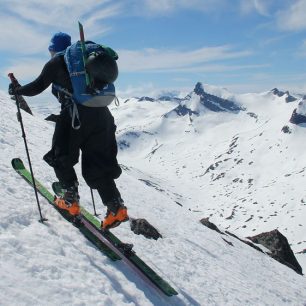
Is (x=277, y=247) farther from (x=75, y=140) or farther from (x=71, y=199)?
(x=75, y=140)

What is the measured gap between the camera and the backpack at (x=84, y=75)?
28.1 feet

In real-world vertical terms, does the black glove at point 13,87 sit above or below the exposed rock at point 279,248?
above

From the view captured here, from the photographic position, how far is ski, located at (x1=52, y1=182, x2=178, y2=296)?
913cm

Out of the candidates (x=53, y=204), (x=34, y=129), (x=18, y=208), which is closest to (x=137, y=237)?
(x=53, y=204)

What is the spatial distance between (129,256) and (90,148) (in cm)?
257

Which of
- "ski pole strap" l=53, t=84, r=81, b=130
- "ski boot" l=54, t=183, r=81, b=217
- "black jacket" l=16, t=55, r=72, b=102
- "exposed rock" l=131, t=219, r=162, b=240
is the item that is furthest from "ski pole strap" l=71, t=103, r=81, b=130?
"exposed rock" l=131, t=219, r=162, b=240

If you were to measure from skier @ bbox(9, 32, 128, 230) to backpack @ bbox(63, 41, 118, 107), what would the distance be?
0.85 feet

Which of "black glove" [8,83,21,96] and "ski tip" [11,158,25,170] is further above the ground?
"black glove" [8,83,21,96]

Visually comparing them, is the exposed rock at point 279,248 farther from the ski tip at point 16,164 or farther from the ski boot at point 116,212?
the ski boot at point 116,212

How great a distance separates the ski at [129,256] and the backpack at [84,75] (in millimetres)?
2519

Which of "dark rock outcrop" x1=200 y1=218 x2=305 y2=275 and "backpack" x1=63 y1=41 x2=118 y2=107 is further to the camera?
"dark rock outcrop" x1=200 y1=218 x2=305 y2=275

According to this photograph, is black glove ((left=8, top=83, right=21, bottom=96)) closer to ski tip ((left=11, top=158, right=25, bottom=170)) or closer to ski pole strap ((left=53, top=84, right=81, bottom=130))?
ski pole strap ((left=53, top=84, right=81, bottom=130))

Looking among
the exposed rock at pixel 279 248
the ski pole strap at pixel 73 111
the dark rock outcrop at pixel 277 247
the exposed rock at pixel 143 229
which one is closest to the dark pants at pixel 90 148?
the ski pole strap at pixel 73 111

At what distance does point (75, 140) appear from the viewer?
9.20 meters
